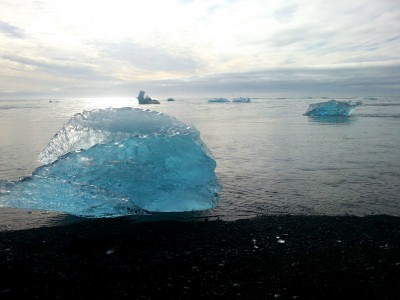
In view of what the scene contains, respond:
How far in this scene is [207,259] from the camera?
14.4 feet

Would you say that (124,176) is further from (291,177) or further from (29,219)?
(291,177)

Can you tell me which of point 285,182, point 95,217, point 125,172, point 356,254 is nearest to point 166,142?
point 125,172

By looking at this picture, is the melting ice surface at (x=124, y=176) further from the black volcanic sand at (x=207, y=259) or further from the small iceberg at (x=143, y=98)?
the small iceberg at (x=143, y=98)

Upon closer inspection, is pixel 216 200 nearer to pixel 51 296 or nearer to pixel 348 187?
pixel 348 187

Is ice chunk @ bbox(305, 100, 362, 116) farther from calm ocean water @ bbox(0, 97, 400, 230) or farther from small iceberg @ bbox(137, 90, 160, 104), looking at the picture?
small iceberg @ bbox(137, 90, 160, 104)

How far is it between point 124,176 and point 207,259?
305 cm

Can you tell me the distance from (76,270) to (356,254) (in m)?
3.54

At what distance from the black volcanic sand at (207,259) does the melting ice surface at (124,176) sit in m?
0.56

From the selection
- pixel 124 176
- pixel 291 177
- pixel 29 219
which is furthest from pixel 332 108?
pixel 29 219

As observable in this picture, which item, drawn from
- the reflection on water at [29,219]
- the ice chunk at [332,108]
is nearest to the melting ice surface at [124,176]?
the reflection on water at [29,219]

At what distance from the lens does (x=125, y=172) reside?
6.88 metres

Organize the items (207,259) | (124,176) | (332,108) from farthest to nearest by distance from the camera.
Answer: (332,108) < (124,176) < (207,259)

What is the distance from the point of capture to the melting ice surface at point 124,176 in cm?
622

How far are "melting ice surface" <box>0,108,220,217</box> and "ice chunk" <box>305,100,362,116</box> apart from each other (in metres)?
28.7
